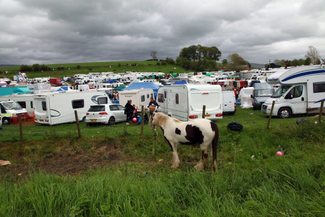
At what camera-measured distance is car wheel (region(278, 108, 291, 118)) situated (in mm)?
Result: 15453

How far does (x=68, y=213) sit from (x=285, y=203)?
3580mm

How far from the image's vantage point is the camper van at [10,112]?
18.8 metres

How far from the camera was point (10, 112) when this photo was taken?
19312mm

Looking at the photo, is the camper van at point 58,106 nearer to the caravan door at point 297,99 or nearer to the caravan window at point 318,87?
the caravan door at point 297,99

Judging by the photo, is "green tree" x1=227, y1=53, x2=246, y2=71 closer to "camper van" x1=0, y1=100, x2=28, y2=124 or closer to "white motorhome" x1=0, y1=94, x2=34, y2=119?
"white motorhome" x1=0, y1=94, x2=34, y2=119

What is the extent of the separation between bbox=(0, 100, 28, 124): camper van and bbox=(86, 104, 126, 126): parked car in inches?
295

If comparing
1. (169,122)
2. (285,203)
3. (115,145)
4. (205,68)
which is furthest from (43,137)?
(205,68)

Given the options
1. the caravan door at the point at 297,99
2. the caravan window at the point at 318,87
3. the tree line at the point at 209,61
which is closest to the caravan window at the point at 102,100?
the caravan door at the point at 297,99

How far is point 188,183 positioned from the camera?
191 inches

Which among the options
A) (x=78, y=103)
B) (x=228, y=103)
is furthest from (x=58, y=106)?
(x=228, y=103)

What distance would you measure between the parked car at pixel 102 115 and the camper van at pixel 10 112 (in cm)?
748

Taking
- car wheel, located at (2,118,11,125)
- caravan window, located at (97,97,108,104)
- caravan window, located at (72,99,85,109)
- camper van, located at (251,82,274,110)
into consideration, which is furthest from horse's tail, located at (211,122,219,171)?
car wheel, located at (2,118,11,125)

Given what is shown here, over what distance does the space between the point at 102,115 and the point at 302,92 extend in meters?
13.1

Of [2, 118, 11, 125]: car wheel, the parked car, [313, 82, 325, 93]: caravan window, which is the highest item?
[313, 82, 325, 93]: caravan window
